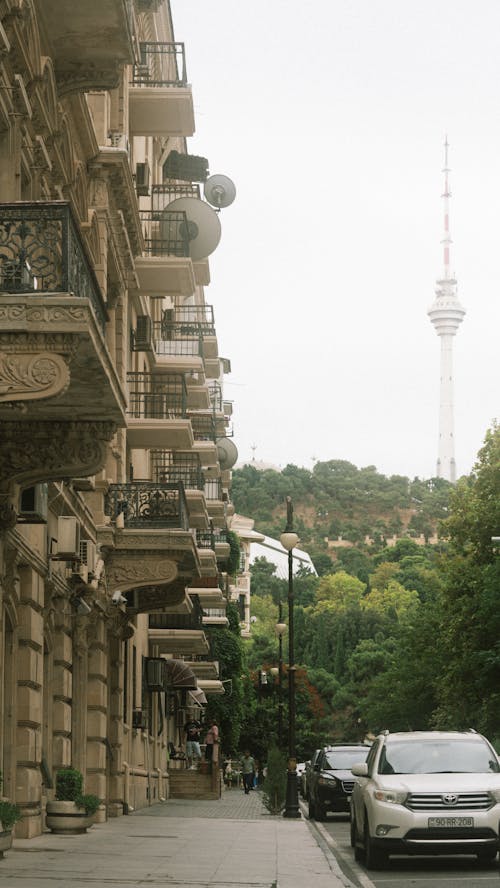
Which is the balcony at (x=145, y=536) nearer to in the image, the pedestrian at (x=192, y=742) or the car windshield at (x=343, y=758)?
the car windshield at (x=343, y=758)

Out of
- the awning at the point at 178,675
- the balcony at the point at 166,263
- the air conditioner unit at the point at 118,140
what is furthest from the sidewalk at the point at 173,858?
the awning at the point at 178,675

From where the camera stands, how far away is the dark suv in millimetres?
35781

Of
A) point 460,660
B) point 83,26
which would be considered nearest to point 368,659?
point 460,660

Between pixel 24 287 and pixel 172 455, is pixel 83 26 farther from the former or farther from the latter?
pixel 172 455

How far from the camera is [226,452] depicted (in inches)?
2692

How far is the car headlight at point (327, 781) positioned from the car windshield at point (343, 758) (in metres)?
0.34

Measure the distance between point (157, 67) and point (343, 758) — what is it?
53.5ft

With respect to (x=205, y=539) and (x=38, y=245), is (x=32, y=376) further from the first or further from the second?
(x=205, y=539)

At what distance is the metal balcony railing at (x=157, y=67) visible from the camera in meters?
30.8

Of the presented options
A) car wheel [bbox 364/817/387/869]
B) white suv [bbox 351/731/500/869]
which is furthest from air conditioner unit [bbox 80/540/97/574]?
car wheel [bbox 364/817/387/869]

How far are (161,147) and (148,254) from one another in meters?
9.05

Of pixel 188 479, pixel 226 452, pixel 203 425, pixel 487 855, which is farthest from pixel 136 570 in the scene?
pixel 226 452

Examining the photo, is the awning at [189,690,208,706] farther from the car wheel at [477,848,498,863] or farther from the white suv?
the car wheel at [477,848,498,863]

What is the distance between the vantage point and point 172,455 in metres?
46.2
